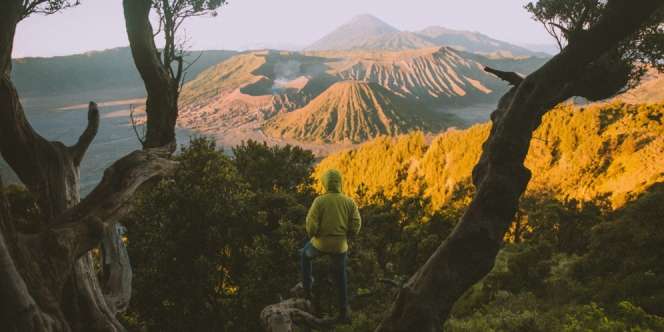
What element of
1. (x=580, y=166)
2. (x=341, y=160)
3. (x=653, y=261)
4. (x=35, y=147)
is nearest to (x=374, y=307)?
(x=653, y=261)

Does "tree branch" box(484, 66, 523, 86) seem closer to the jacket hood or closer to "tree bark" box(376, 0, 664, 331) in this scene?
"tree bark" box(376, 0, 664, 331)

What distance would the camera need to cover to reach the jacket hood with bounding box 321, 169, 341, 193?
6.09m

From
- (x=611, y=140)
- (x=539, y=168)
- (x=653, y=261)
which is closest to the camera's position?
(x=653, y=261)

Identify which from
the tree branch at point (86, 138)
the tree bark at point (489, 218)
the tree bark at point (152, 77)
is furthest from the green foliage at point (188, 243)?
the tree bark at point (489, 218)

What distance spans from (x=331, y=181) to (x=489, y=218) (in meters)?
2.38

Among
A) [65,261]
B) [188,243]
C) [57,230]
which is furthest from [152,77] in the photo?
[188,243]

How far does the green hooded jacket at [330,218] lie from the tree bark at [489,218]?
152 cm

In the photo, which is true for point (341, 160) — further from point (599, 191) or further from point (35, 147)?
point (35, 147)

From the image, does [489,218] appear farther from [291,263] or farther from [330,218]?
[291,263]

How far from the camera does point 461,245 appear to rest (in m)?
4.74

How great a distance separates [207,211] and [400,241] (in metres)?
14.7

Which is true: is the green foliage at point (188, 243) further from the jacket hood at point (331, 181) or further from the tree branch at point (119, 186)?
the jacket hood at point (331, 181)

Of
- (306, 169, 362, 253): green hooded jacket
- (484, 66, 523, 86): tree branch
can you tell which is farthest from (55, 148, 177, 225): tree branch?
(484, 66, 523, 86): tree branch

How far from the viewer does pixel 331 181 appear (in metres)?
6.08
